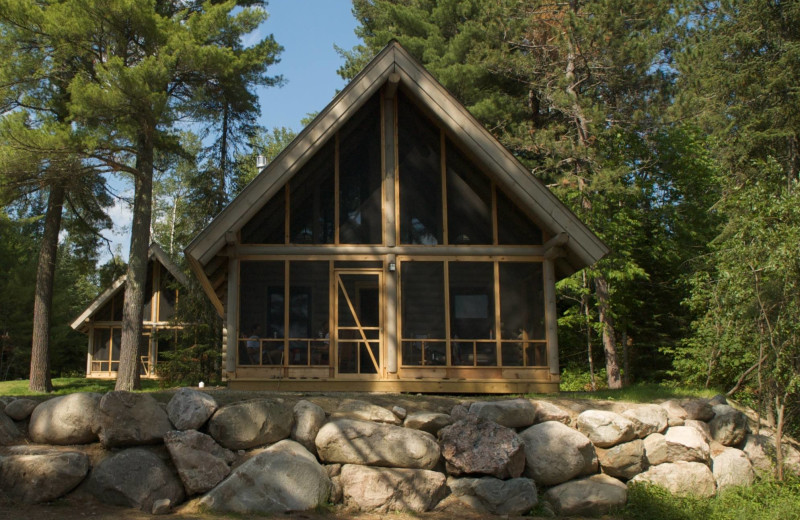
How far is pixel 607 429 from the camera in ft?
30.6

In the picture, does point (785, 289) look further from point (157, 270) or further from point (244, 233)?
point (157, 270)

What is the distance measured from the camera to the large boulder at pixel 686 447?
9.45 m

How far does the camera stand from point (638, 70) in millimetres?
20203

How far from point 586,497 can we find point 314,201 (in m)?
6.92

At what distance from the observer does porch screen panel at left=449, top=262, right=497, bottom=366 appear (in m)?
12.1

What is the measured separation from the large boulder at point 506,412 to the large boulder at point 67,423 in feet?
16.1

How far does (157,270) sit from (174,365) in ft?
31.3

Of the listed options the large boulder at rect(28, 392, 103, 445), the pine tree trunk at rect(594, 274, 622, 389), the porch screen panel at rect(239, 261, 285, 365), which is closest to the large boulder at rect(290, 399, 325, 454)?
the large boulder at rect(28, 392, 103, 445)

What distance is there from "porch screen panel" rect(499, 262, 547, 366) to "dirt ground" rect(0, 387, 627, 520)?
2068 mm

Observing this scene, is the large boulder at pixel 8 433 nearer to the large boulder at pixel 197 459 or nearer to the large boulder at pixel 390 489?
the large boulder at pixel 197 459

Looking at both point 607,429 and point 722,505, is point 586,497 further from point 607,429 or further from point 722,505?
point 722,505

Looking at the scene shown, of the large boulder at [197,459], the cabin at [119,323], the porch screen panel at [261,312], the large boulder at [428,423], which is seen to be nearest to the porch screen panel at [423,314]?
the porch screen panel at [261,312]

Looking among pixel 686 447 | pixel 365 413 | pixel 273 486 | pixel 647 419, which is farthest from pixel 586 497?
pixel 273 486

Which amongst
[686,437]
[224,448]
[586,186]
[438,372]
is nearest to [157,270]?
[586,186]
